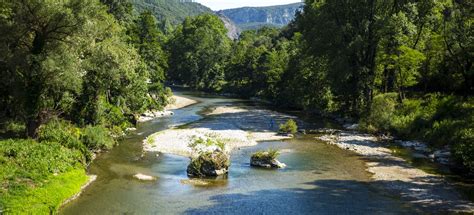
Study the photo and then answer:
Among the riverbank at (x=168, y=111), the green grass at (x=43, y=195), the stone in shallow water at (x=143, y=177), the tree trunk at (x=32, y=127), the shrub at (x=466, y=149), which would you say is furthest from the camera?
the riverbank at (x=168, y=111)

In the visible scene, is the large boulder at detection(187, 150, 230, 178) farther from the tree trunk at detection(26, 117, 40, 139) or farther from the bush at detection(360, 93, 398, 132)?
the bush at detection(360, 93, 398, 132)

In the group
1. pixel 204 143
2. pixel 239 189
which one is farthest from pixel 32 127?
pixel 239 189

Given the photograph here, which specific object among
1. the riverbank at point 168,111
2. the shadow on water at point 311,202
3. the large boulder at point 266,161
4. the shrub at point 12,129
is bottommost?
the shadow on water at point 311,202

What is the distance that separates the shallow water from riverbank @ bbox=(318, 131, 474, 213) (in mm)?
1247

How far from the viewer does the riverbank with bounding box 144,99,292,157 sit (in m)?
47.6

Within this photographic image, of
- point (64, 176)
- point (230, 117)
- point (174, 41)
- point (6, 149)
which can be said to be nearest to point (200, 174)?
point (64, 176)

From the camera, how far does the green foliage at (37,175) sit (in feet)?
84.5

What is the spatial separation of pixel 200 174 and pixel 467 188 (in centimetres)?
2044

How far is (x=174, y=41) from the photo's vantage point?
16712cm

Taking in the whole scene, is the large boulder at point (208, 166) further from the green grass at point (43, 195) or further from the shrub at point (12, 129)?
the shrub at point (12, 129)

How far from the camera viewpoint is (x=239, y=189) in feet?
106

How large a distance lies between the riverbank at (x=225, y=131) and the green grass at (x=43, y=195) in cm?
1469

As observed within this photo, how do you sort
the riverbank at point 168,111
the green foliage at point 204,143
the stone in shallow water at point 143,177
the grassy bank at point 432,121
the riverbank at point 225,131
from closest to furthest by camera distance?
the stone in shallow water at point 143,177
the grassy bank at point 432,121
the green foliage at point 204,143
the riverbank at point 225,131
the riverbank at point 168,111

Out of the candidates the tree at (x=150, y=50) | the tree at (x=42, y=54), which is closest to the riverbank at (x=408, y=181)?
the tree at (x=42, y=54)
